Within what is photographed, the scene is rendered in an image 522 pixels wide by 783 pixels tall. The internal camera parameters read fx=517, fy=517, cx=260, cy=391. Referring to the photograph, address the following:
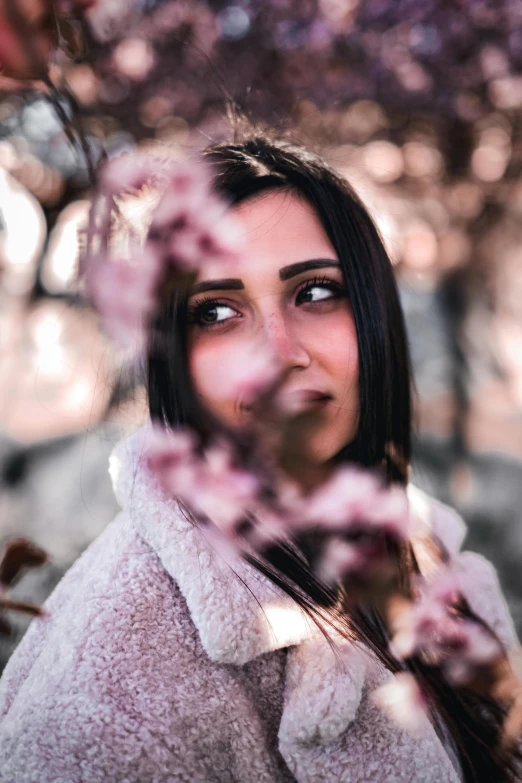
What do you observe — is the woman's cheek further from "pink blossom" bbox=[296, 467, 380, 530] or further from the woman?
"pink blossom" bbox=[296, 467, 380, 530]

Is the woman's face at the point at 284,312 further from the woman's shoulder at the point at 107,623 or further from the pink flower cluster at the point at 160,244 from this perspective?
the woman's shoulder at the point at 107,623

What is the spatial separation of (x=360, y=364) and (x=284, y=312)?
182 millimetres

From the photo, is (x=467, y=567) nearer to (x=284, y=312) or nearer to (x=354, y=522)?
(x=354, y=522)

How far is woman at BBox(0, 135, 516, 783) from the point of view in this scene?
1.98 feet

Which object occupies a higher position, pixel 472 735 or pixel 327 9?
pixel 327 9

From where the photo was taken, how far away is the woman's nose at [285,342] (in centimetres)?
72

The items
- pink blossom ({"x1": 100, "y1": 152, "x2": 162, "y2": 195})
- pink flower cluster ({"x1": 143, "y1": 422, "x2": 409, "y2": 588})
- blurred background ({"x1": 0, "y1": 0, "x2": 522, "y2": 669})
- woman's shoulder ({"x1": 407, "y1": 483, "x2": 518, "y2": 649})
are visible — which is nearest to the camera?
pink blossom ({"x1": 100, "y1": 152, "x2": 162, "y2": 195})

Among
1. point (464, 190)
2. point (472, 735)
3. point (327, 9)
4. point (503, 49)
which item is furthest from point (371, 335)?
point (464, 190)

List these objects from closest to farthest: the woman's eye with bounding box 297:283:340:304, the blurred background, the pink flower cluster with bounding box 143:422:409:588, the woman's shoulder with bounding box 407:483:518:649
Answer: the pink flower cluster with bounding box 143:422:409:588 < the woman's eye with bounding box 297:283:340:304 < the woman's shoulder with bounding box 407:483:518:649 < the blurred background

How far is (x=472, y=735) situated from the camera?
0.86 meters

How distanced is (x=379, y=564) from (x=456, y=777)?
0.33 m

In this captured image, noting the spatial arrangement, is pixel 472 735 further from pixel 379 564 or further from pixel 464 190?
pixel 464 190

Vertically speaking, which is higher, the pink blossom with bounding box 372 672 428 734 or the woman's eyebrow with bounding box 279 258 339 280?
the woman's eyebrow with bounding box 279 258 339 280

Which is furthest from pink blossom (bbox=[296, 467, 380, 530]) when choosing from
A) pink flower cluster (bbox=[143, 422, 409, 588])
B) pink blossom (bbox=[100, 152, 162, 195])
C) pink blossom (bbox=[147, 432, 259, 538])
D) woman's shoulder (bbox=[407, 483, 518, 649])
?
pink blossom (bbox=[100, 152, 162, 195])
